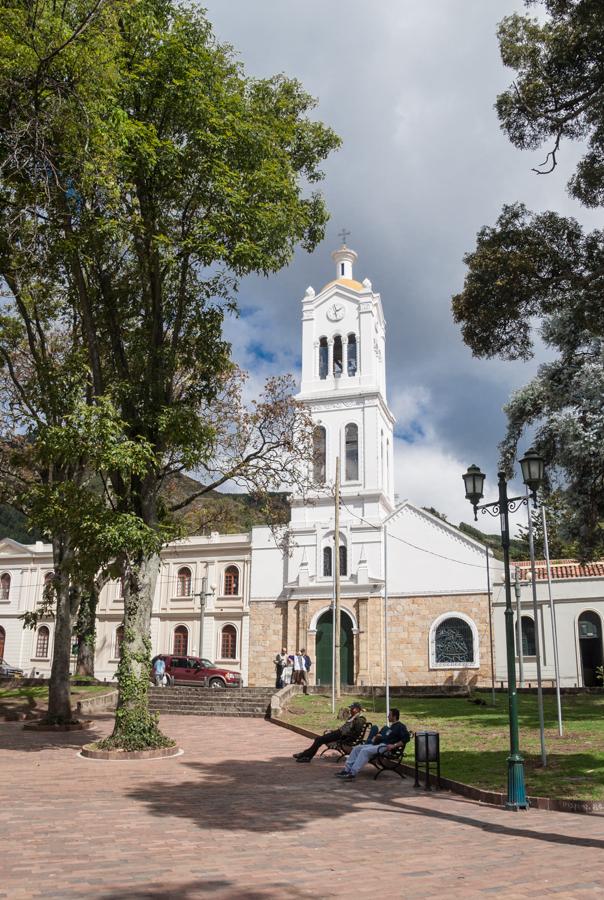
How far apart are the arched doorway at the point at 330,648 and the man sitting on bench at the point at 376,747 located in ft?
71.2

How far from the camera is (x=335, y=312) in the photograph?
38875 millimetres

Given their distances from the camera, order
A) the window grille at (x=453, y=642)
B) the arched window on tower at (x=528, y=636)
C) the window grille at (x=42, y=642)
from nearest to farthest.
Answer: the arched window on tower at (x=528, y=636)
the window grille at (x=453, y=642)
the window grille at (x=42, y=642)

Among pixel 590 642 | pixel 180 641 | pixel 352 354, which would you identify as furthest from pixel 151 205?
pixel 180 641

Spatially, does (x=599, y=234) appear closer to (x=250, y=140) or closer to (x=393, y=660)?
(x=250, y=140)

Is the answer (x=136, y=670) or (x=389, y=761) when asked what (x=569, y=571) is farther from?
(x=136, y=670)

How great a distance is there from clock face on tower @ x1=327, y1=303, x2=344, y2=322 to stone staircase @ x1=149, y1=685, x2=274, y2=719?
66.4 ft

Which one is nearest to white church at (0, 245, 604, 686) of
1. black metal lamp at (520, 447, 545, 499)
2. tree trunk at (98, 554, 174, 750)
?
tree trunk at (98, 554, 174, 750)

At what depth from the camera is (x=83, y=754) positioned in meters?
13.7

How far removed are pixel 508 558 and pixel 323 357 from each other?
96.5 feet

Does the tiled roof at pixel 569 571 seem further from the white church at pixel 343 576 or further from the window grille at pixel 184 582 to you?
the window grille at pixel 184 582

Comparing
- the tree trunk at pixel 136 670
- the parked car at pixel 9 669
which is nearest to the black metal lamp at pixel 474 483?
the tree trunk at pixel 136 670

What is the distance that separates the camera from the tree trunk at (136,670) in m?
13.5

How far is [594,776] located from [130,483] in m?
9.16

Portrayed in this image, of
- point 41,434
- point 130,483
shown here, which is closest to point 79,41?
point 41,434
